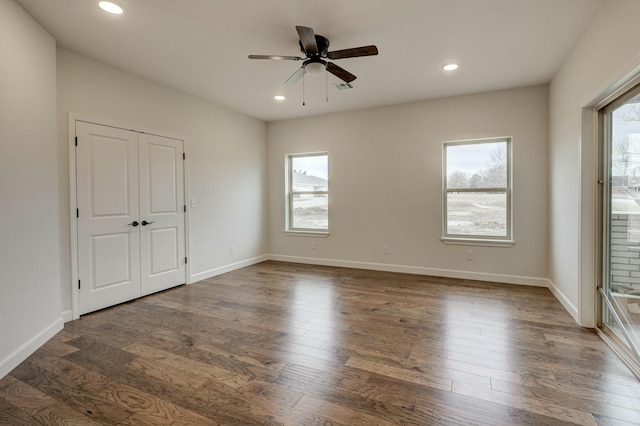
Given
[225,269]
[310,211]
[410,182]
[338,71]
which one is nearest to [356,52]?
[338,71]

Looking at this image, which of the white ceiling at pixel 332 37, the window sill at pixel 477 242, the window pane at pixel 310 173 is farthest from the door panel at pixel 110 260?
the window sill at pixel 477 242

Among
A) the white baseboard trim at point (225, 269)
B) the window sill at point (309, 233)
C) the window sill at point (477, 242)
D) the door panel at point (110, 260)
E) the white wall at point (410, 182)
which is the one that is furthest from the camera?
the window sill at point (309, 233)

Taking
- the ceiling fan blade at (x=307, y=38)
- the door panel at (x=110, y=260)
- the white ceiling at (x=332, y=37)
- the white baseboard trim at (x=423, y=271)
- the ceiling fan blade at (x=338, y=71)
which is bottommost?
the white baseboard trim at (x=423, y=271)

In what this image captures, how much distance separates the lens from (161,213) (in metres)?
4.15

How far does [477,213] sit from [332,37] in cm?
330

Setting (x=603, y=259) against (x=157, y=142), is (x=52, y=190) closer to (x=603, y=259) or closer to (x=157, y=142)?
(x=157, y=142)

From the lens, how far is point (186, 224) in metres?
4.50

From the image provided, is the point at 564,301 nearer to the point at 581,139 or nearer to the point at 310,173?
the point at 581,139

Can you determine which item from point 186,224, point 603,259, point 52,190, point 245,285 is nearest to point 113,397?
point 52,190

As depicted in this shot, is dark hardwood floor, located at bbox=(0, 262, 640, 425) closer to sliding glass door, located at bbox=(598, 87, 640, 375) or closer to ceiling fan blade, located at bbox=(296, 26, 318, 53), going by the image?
sliding glass door, located at bbox=(598, 87, 640, 375)

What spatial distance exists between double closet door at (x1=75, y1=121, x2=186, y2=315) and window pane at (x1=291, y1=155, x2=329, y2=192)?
2.26 metres

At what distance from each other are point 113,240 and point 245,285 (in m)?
1.73

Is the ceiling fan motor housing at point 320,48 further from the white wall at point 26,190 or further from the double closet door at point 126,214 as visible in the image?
the double closet door at point 126,214

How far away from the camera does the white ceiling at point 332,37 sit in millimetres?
2494
